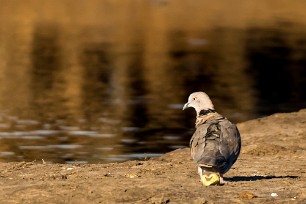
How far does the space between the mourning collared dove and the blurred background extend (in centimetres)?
365

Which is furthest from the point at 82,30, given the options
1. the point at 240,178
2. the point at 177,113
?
the point at 240,178

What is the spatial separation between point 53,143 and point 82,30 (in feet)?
61.9

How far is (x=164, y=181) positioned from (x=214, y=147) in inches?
37.1

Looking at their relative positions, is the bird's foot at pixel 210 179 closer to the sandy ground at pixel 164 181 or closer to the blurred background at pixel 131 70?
the sandy ground at pixel 164 181

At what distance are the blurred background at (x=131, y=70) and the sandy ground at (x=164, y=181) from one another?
5.73 ft

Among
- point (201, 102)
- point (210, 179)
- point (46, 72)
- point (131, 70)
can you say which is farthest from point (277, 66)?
point (210, 179)

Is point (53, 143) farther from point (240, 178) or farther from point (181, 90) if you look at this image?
point (181, 90)

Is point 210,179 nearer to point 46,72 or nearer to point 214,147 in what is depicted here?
point 214,147

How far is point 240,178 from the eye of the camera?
1081 cm

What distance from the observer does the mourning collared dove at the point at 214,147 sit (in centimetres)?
944

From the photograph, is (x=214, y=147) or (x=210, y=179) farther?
(x=210, y=179)

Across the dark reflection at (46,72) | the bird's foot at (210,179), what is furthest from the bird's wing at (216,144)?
the dark reflection at (46,72)

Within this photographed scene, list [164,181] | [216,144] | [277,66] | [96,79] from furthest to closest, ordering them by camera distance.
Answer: [277,66], [96,79], [164,181], [216,144]

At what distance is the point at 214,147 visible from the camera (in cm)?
949
